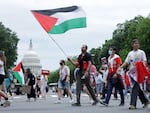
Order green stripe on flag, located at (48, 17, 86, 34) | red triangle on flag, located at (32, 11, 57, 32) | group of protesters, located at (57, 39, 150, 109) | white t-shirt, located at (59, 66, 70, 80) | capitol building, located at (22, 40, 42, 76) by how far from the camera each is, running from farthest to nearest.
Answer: capitol building, located at (22, 40, 42, 76)
white t-shirt, located at (59, 66, 70, 80)
green stripe on flag, located at (48, 17, 86, 34)
red triangle on flag, located at (32, 11, 57, 32)
group of protesters, located at (57, 39, 150, 109)

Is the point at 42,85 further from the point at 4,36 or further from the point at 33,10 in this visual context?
the point at 4,36

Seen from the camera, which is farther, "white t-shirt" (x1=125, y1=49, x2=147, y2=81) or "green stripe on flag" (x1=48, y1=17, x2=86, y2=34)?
"green stripe on flag" (x1=48, y1=17, x2=86, y2=34)

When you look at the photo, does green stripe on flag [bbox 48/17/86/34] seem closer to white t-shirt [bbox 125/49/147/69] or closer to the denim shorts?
white t-shirt [bbox 125/49/147/69]

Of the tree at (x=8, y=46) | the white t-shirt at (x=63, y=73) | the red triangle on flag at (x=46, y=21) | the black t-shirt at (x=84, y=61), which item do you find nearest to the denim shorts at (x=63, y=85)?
the white t-shirt at (x=63, y=73)

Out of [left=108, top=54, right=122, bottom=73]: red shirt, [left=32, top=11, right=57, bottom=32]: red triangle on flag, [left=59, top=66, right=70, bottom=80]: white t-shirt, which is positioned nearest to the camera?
[left=32, top=11, right=57, bottom=32]: red triangle on flag

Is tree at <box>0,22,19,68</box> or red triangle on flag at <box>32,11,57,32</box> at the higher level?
tree at <box>0,22,19,68</box>

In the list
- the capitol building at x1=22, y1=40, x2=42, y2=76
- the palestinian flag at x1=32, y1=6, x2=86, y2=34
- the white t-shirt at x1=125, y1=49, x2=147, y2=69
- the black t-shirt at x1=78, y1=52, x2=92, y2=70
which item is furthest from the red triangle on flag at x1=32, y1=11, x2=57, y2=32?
the capitol building at x1=22, y1=40, x2=42, y2=76

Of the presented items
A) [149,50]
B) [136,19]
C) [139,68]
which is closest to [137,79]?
[139,68]

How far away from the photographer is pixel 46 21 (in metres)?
17.0

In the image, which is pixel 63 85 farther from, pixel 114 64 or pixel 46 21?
pixel 46 21

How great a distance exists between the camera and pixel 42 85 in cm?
3341

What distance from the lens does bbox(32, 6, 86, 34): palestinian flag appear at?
16.9 metres

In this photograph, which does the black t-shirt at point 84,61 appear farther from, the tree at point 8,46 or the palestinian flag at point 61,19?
the tree at point 8,46

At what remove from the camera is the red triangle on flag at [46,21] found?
1671 centimetres
